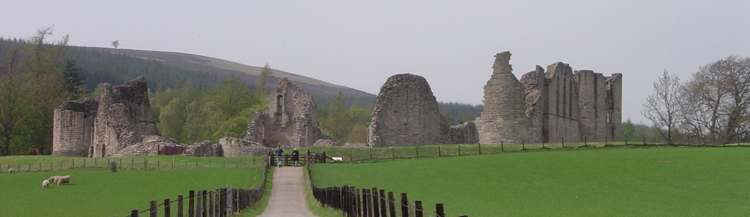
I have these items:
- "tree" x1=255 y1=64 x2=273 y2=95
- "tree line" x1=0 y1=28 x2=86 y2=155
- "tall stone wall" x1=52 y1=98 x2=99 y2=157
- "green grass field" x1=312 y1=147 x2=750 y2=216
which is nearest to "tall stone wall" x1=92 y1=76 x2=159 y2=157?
"tall stone wall" x1=52 y1=98 x2=99 y2=157

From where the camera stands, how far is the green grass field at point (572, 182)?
62.2ft

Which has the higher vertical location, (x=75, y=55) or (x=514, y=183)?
(x=75, y=55)

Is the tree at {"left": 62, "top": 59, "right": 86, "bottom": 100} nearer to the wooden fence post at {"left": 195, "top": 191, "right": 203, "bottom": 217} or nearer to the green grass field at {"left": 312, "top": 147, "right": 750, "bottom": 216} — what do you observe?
the green grass field at {"left": 312, "top": 147, "right": 750, "bottom": 216}

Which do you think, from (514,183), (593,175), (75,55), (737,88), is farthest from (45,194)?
(75,55)

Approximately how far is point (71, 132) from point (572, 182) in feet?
131

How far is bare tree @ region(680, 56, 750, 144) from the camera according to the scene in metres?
52.9

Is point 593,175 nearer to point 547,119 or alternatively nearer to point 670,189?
point 670,189

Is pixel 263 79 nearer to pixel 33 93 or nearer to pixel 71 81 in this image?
pixel 71 81

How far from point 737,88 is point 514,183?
1330 inches

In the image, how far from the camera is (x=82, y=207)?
66.6 feet

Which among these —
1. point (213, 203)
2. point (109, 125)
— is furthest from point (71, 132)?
point (213, 203)

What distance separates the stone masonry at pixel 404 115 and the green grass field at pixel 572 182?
35.6ft

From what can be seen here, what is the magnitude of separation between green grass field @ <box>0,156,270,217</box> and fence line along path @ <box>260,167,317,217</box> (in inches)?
31.0

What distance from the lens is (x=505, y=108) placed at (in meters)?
47.7
